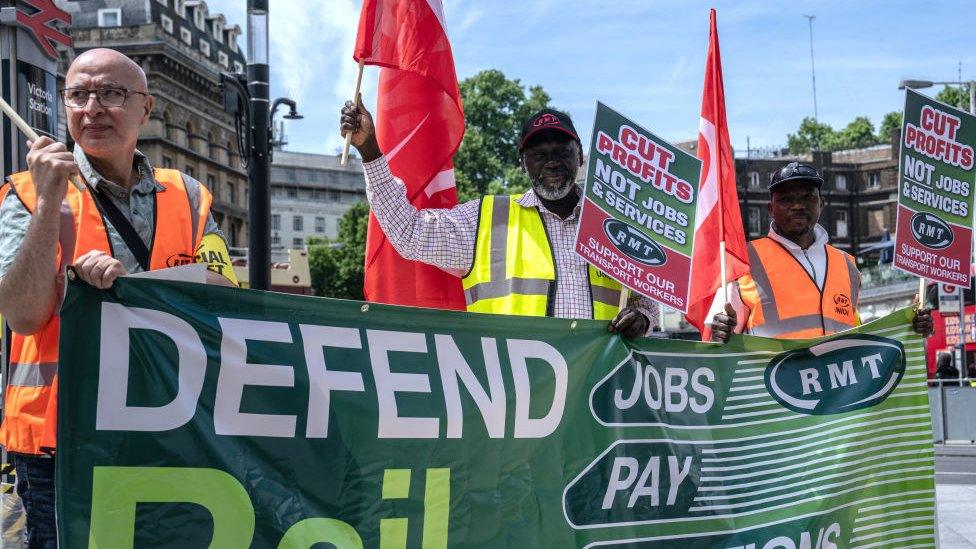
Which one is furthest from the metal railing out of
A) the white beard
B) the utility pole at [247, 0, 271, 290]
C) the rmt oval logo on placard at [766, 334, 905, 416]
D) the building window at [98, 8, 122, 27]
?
the building window at [98, 8, 122, 27]

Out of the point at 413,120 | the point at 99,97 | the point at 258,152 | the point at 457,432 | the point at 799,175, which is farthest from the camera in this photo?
the point at 258,152

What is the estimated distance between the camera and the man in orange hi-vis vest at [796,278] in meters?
5.21

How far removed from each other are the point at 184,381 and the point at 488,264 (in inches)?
63.3

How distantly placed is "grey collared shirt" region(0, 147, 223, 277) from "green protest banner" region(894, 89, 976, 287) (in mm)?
3773

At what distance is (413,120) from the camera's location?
5.23 metres

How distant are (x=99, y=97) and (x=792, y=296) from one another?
3524 millimetres

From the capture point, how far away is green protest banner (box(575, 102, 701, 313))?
13.3 ft

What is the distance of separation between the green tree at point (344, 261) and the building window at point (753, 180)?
1111 inches

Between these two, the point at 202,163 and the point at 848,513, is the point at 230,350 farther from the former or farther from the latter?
the point at 202,163

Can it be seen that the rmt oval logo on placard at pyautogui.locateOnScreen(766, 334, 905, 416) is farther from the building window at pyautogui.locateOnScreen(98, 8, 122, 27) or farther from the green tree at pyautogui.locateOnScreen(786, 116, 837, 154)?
the green tree at pyautogui.locateOnScreen(786, 116, 837, 154)

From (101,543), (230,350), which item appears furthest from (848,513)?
(101,543)

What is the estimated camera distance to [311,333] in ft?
10.6

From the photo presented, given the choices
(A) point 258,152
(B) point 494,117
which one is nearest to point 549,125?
(A) point 258,152

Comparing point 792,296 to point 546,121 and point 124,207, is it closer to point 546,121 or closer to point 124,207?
point 546,121
